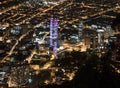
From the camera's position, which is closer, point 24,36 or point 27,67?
point 27,67

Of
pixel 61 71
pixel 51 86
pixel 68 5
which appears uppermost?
pixel 51 86

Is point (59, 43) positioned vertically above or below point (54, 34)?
above

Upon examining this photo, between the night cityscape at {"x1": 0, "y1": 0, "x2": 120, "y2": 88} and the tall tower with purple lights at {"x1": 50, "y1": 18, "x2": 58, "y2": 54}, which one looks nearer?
the night cityscape at {"x1": 0, "y1": 0, "x2": 120, "y2": 88}


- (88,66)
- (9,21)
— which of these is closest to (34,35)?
(9,21)

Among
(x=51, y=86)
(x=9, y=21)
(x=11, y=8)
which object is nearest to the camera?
(x=51, y=86)

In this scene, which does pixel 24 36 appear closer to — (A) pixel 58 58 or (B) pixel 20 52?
(B) pixel 20 52

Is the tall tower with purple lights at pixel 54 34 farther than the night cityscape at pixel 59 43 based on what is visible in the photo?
Yes

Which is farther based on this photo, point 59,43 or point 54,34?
point 54,34

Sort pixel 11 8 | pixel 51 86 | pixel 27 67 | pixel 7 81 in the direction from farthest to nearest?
pixel 11 8 → pixel 27 67 → pixel 7 81 → pixel 51 86
